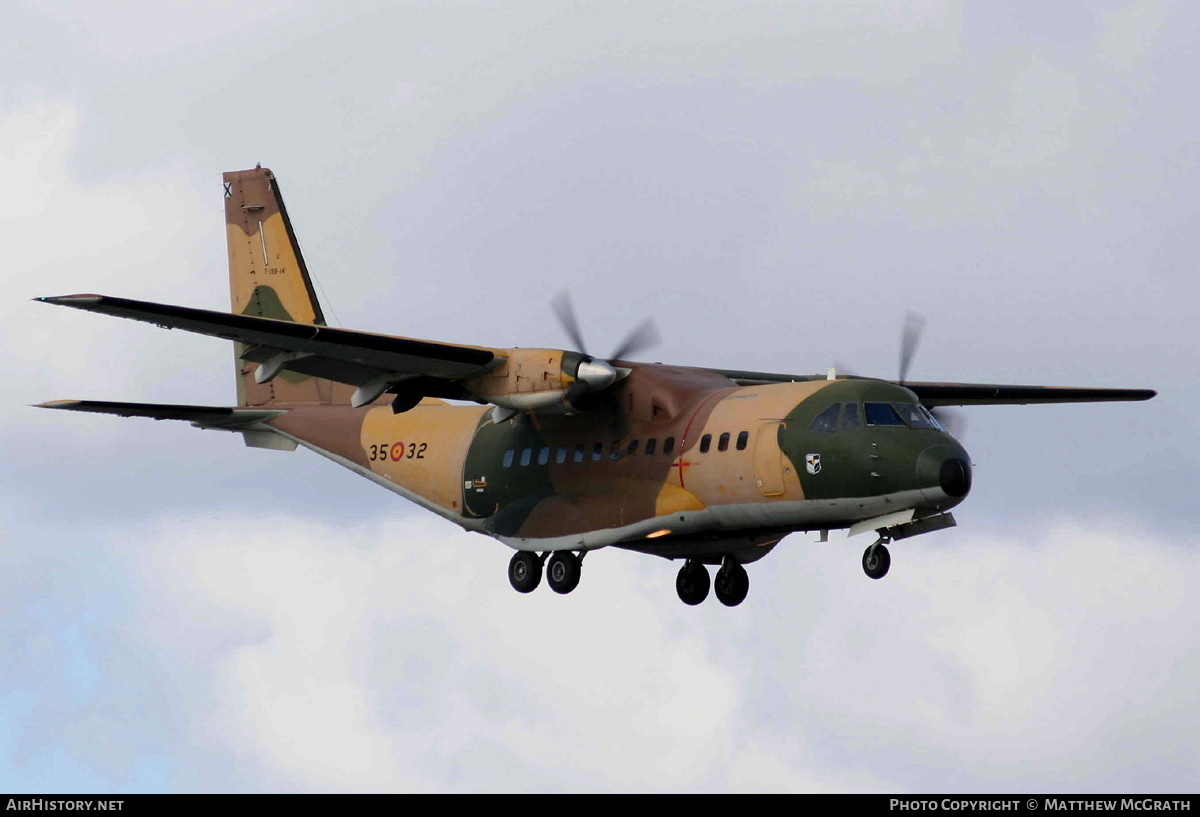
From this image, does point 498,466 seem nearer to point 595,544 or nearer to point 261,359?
point 595,544

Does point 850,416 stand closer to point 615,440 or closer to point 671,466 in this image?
point 671,466

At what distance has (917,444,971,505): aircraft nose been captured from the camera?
22.9 metres

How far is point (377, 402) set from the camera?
2964 centimetres

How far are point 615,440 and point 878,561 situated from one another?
413cm

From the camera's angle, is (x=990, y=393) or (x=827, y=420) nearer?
(x=827, y=420)

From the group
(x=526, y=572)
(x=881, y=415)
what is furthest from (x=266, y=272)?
(x=881, y=415)

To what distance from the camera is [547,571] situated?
2652 cm

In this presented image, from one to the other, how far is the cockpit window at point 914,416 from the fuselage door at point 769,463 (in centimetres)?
155

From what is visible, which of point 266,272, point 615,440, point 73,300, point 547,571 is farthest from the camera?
Result: point 266,272

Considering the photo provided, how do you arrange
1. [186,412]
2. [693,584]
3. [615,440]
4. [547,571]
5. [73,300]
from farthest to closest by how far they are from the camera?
[186,412] < [693,584] < [547,571] < [615,440] < [73,300]

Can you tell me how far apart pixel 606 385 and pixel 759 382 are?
162 inches

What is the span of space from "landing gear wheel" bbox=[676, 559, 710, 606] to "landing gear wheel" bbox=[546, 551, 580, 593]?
1.68 m
